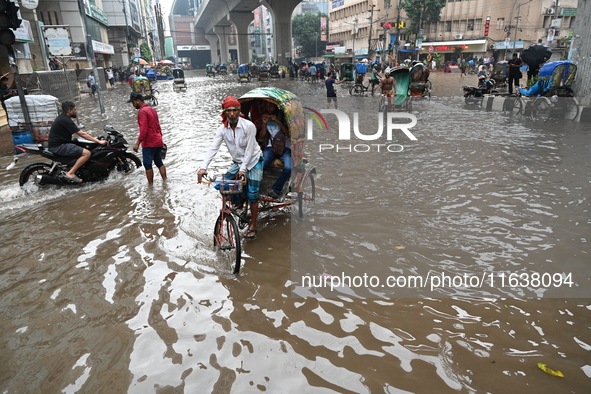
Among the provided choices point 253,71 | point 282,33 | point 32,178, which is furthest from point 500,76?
point 282,33

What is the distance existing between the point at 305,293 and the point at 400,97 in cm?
1463

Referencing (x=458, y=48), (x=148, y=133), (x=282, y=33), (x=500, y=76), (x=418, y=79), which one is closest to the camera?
(x=148, y=133)

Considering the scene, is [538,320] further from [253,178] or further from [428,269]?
[253,178]

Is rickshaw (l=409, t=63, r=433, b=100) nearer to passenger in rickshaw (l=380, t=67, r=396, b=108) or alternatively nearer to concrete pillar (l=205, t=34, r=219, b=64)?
passenger in rickshaw (l=380, t=67, r=396, b=108)

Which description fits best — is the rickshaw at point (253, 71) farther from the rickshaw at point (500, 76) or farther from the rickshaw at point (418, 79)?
the rickshaw at point (500, 76)

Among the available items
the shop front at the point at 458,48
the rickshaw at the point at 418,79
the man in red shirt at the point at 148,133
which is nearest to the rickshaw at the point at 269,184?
the man in red shirt at the point at 148,133

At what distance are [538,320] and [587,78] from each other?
43.1 feet

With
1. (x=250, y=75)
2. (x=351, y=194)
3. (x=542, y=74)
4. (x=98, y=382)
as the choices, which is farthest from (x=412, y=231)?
(x=250, y=75)

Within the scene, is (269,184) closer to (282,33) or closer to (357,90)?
(357,90)

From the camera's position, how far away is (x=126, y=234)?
17.9 ft

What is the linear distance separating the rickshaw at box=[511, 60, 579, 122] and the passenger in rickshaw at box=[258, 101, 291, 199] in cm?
1104

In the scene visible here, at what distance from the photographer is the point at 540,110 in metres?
13.3

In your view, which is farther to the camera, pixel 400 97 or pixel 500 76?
pixel 500 76

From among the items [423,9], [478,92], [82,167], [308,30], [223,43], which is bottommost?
[82,167]
